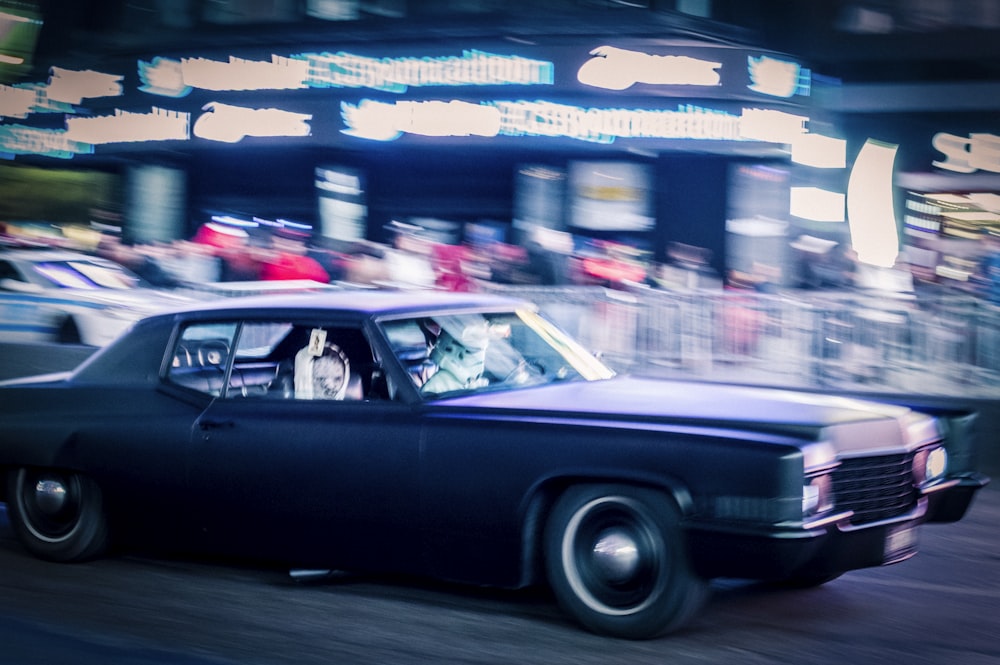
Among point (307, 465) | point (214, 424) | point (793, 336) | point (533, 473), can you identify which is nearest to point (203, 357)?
point (214, 424)

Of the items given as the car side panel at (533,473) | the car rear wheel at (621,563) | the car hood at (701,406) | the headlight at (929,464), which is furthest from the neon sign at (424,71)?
the car rear wheel at (621,563)

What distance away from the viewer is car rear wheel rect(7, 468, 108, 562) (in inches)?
264

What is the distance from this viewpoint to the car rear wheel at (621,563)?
515 cm

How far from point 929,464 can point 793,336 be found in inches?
215

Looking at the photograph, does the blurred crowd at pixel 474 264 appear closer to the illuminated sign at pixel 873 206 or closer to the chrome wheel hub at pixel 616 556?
the illuminated sign at pixel 873 206

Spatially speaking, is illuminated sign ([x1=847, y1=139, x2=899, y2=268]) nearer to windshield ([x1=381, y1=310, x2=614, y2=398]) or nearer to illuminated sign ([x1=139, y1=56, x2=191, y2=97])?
illuminated sign ([x1=139, y1=56, x2=191, y2=97])

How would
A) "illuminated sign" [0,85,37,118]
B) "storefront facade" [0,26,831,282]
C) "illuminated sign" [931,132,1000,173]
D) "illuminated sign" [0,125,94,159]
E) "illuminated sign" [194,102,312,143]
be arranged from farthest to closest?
"illuminated sign" [0,85,37,118] < "illuminated sign" [0,125,94,159] < "illuminated sign" [194,102,312,143] < "illuminated sign" [931,132,1000,173] < "storefront facade" [0,26,831,282]

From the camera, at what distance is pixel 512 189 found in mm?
20859

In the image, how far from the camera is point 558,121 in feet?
63.1

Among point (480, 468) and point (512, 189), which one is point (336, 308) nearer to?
point (480, 468)

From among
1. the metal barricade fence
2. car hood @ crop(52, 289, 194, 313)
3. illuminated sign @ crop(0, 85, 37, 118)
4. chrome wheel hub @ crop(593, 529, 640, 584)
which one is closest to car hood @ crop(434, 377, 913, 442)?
chrome wheel hub @ crop(593, 529, 640, 584)

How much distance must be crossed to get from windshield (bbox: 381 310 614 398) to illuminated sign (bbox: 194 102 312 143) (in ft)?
49.7

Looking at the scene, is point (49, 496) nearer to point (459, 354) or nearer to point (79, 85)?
point (459, 354)

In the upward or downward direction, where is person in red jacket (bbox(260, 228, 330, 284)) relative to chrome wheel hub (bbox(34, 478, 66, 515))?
upward
